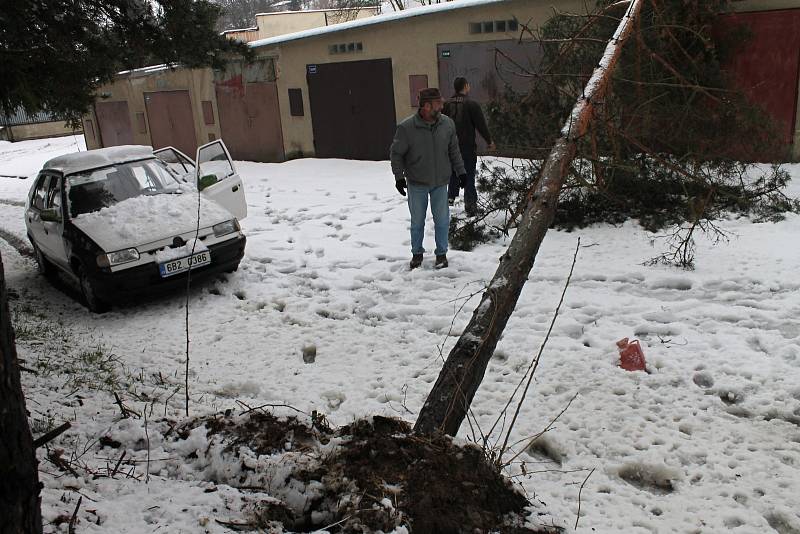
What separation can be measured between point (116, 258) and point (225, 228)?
1272 millimetres

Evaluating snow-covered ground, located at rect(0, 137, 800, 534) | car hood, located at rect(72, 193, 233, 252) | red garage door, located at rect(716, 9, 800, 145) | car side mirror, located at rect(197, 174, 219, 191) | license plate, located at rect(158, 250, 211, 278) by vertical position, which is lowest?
snow-covered ground, located at rect(0, 137, 800, 534)

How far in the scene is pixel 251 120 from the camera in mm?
19172

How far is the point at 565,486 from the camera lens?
13.0 feet

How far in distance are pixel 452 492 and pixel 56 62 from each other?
6.44 m

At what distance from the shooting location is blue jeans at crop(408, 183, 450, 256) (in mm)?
7914

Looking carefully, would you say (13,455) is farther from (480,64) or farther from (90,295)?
(480,64)

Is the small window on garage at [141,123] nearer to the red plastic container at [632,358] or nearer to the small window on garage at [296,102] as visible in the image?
the small window on garage at [296,102]

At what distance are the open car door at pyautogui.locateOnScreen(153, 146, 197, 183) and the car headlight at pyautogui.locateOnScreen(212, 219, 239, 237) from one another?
1731 millimetres

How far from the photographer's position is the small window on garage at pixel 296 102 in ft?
57.9

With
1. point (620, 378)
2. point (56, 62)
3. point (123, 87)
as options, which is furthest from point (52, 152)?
point (620, 378)

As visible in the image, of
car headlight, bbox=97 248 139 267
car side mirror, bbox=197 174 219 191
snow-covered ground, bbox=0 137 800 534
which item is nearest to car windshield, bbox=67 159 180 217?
car side mirror, bbox=197 174 219 191

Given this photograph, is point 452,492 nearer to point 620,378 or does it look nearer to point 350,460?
point 350,460

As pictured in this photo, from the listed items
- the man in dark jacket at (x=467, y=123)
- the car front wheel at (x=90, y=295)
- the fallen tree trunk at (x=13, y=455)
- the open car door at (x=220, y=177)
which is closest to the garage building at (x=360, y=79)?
the man in dark jacket at (x=467, y=123)

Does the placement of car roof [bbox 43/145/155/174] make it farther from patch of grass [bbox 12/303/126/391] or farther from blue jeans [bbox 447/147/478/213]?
blue jeans [bbox 447/147/478/213]
